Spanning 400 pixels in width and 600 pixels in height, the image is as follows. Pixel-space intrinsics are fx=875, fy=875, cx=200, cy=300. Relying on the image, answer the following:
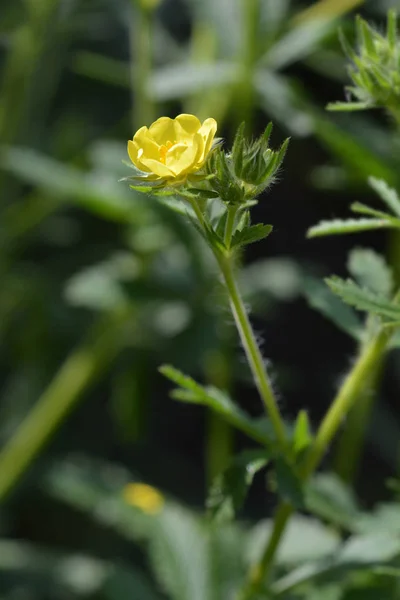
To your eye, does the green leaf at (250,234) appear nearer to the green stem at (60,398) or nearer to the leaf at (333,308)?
the leaf at (333,308)

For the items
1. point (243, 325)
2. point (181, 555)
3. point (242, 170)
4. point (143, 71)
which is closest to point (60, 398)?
point (181, 555)

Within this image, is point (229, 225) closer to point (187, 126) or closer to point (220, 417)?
point (187, 126)

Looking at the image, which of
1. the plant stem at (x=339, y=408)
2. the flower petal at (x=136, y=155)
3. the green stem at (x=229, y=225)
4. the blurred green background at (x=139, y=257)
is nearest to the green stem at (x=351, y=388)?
the plant stem at (x=339, y=408)

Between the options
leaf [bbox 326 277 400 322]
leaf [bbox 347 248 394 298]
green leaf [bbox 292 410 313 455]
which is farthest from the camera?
leaf [bbox 347 248 394 298]

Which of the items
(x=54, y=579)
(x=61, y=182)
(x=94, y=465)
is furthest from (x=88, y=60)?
(x=54, y=579)

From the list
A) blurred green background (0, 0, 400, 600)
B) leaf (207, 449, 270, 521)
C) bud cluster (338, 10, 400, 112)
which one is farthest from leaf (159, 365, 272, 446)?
blurred green background (0, 0, 400, 600)

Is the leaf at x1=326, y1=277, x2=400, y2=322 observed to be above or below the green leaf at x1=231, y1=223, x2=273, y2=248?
below

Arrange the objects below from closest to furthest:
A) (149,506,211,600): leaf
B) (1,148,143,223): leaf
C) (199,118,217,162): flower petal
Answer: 1. (199,118,217,162): flower petal
2. (149,506,211,600): leaf
3. (1,148,143,223): leaf

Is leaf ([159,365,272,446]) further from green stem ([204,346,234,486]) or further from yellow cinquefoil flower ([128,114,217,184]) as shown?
green stem ([204,346,234,486])
